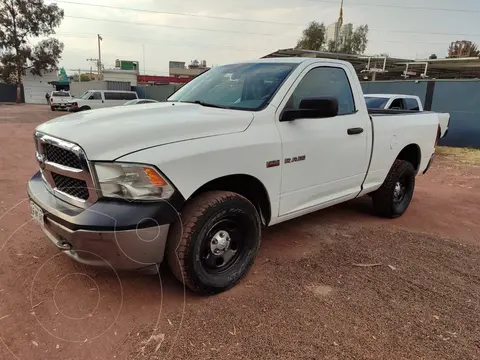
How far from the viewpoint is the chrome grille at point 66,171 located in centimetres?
244

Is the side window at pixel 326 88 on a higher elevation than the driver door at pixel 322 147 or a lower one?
higher

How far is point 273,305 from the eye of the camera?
9.39 feet

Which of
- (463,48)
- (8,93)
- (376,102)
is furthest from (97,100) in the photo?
(463,48)

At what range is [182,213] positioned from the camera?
2666 millimetres

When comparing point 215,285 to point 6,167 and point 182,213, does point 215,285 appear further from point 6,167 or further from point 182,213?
point 6,167

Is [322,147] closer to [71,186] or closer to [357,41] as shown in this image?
[71,186]

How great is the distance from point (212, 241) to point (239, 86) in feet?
5.29

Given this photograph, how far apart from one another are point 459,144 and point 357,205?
1009cm

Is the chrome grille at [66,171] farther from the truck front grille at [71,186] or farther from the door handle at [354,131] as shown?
the door handle at [354,131]

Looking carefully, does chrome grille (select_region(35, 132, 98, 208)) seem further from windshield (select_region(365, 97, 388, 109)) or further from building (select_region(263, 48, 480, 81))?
building (select_region(263, 48, 480, 81))

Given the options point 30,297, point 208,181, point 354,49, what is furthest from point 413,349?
point 354,49

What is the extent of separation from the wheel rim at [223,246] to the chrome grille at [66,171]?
90 cm

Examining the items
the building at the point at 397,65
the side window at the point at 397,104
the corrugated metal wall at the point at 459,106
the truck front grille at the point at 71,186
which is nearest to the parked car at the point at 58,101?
the building at the point at 397,65

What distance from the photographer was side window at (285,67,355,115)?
3472mm
